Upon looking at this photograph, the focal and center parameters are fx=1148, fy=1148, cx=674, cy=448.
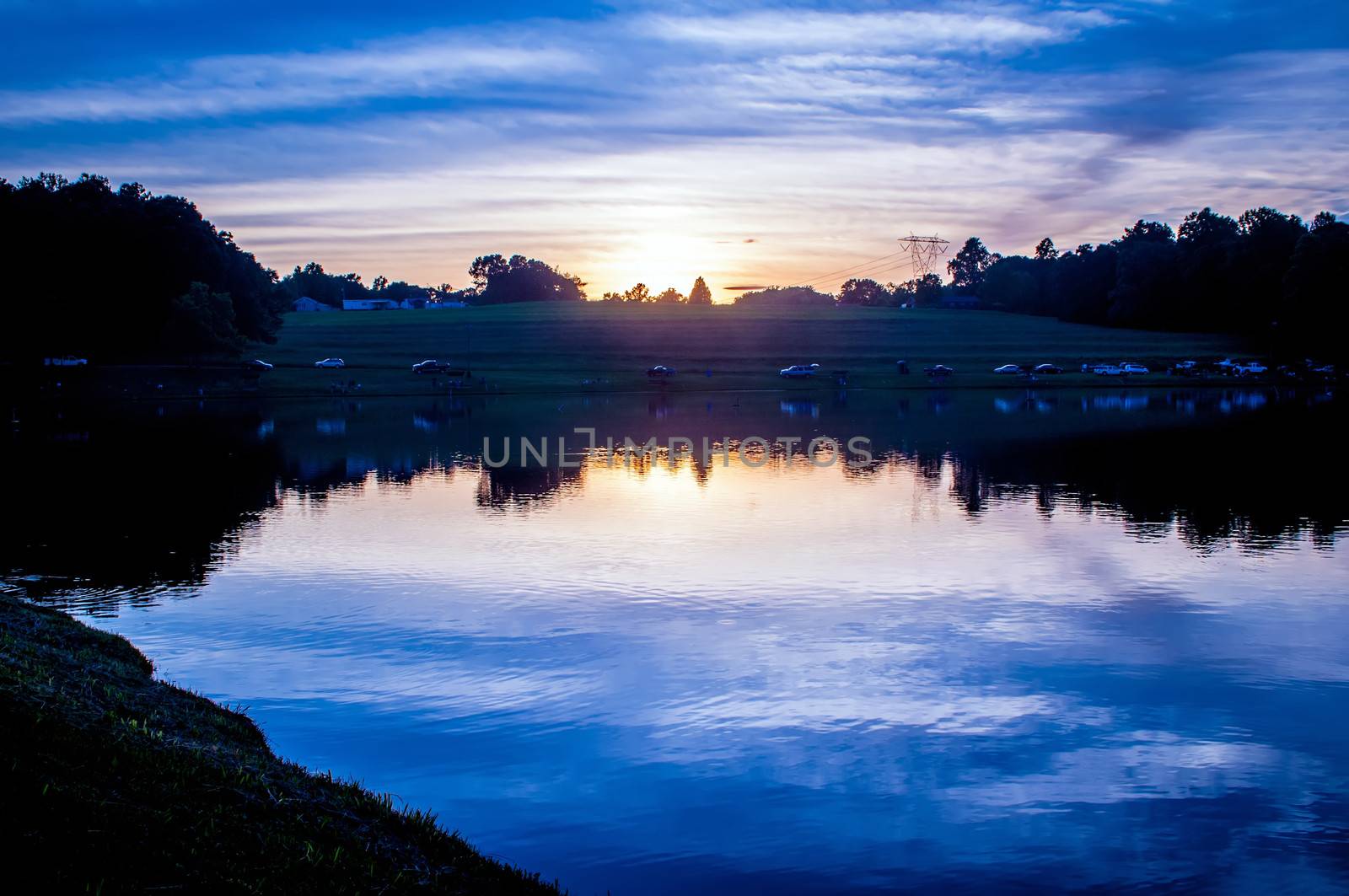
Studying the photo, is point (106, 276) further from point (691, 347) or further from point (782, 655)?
point (782, 655)

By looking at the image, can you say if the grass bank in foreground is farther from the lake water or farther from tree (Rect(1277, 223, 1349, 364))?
tree (Rect(1277, 223, 1349, 364))

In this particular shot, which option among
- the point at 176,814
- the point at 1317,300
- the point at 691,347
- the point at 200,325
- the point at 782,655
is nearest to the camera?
the point at 176,814

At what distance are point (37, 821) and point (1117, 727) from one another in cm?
1183

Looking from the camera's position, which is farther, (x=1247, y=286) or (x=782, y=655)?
(x=1247, y=286)

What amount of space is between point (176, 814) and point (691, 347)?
475 ft

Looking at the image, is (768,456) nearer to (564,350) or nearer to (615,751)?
(615,751)

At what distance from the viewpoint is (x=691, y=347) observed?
152 m

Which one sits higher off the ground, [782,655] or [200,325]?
[200,325]

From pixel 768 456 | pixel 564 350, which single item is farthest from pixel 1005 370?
pixel 768 456

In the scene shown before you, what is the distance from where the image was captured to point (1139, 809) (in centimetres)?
1187

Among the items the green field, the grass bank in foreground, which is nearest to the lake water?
the grass bank in foreground

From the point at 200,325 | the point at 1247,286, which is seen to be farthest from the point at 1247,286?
the point at 200,325

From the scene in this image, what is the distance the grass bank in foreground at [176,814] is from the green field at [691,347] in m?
96.9

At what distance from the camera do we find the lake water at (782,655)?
11.4 metres
